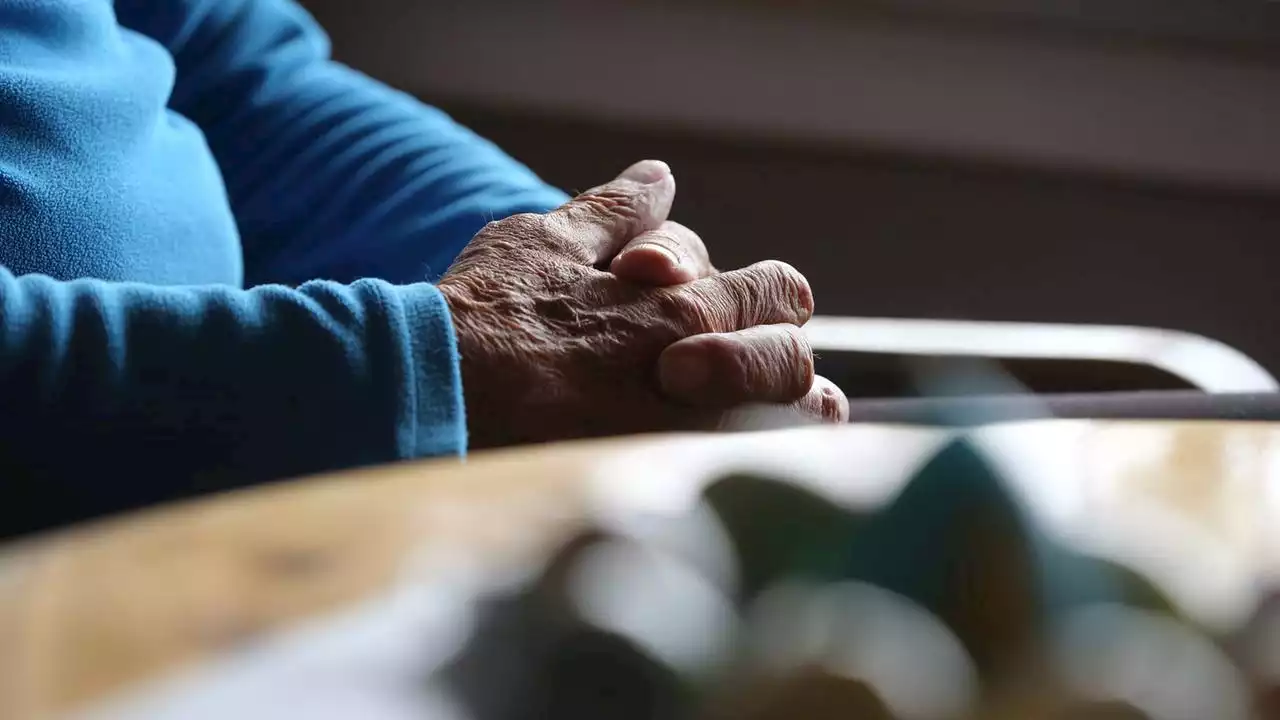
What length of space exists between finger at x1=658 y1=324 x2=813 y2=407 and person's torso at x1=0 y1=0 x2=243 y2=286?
27 cm

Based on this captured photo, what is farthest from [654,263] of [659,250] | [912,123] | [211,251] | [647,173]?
[912,123]

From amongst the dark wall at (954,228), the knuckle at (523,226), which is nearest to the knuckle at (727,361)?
the knuckle at (523,226)

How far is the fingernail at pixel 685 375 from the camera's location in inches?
17.0

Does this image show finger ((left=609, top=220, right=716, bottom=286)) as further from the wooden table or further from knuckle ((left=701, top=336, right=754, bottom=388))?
the wooden table

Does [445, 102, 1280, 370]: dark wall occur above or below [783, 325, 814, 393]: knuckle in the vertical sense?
below

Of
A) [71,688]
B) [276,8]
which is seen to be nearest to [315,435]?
[71,688]

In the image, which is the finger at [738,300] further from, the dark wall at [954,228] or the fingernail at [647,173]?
the dark wall at [954,228]

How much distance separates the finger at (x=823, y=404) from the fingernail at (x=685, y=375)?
0.06 m

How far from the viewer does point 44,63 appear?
1.76 feet

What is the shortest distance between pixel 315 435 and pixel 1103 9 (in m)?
0.90

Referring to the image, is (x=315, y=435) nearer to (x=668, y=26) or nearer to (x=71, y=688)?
(x=71, y=688)

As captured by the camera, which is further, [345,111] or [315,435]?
[345,111]

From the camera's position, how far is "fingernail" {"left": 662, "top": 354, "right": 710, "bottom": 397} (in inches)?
17.0

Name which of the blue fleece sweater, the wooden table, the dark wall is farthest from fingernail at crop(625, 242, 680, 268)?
the dark wall
